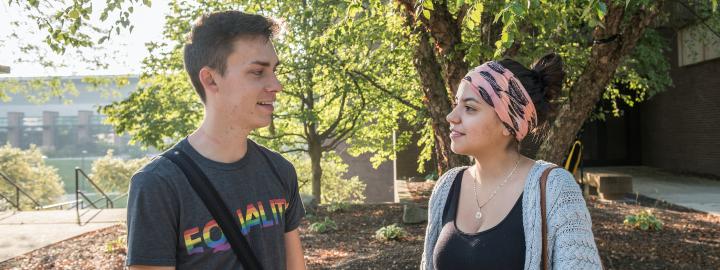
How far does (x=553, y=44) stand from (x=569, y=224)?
5.60 m

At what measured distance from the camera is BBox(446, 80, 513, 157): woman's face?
254cm

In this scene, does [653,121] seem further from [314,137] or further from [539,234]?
[539,234]

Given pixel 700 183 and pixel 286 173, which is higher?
pixel 286 173

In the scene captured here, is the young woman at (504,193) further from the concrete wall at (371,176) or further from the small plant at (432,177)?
the concrete wall at (371,176)

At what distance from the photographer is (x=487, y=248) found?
236 cm

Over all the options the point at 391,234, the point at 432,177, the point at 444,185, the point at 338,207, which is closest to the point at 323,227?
the point at 391,234

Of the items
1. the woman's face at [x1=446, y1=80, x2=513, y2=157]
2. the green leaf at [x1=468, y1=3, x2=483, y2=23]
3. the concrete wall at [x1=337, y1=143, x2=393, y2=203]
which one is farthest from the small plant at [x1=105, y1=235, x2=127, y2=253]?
the concrete wall at [x1=337, y1=143, x2=393, y2=203]

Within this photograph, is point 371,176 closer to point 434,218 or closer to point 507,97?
point 434,218

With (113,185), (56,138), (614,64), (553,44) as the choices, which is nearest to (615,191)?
(553,44)

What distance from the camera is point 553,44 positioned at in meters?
7.43

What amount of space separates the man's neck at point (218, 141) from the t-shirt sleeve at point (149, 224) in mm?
251

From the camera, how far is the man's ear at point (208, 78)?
6.88 ft

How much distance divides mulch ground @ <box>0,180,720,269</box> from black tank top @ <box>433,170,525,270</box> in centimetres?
455

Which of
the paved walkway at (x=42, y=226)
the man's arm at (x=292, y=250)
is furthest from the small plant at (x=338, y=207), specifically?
the man's arm at (x=292, y=250)
